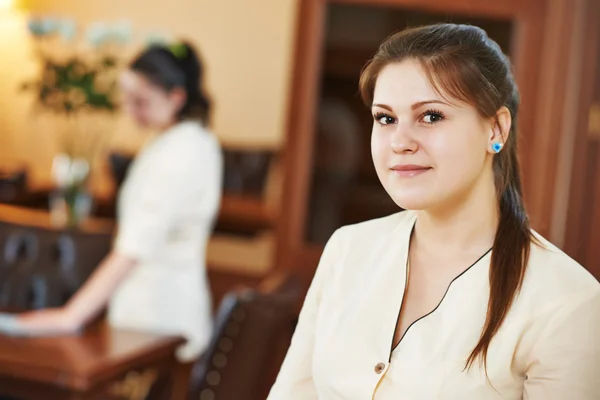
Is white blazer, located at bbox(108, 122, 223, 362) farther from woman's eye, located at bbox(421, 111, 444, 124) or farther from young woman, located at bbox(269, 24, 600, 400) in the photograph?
woman's eye, located at bbox(421, 111, 444, 124)

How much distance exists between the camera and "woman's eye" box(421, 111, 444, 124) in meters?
0.99

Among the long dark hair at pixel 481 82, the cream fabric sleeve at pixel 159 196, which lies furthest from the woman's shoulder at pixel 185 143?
the long dark hair at pixel 481 82

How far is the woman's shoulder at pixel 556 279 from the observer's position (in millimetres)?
958

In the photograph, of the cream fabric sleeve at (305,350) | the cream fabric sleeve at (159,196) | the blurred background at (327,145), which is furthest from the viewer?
the blurred background at (327,145)

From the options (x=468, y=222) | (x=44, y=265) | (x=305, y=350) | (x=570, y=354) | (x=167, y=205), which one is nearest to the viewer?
(x=570, y=354)

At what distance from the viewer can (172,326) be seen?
2418 mm

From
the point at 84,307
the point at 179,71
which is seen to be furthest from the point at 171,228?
the point at 179,71

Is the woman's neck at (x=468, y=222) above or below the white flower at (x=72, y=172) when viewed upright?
above

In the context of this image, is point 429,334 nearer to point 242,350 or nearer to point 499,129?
point 499,129

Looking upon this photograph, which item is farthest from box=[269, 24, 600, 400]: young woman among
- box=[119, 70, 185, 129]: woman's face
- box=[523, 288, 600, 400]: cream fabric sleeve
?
box=[119, 70, 185, 129]: woman's face

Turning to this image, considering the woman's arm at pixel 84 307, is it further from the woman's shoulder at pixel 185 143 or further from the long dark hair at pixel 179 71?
the long dark hair at pixel 179 71

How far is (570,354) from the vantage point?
934mm

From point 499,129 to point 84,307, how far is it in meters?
1.38

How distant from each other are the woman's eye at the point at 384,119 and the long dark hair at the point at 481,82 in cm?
6
